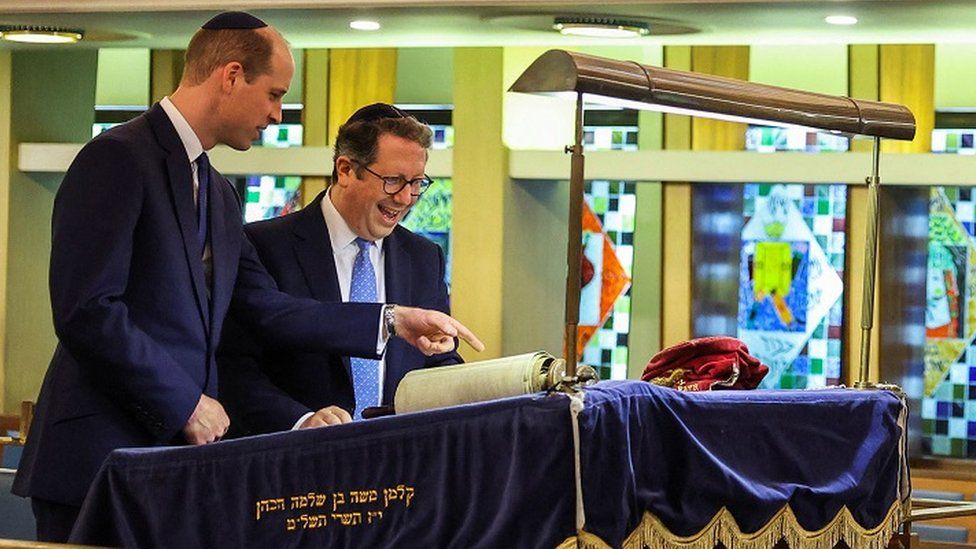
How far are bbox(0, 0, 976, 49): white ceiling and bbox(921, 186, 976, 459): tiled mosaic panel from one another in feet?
6.91

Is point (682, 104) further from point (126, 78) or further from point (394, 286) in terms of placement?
point (126, 78)

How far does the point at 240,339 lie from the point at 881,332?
259 inches

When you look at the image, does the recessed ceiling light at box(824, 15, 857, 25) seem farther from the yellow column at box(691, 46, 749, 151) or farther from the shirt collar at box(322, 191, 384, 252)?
the shirt collar at box(322, 191, 384, 252)

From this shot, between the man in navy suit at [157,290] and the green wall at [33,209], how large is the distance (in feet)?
22.6

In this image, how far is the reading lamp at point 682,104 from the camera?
7.66ft

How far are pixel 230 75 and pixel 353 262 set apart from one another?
65 cm

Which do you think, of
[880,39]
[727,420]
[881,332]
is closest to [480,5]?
[880,39]

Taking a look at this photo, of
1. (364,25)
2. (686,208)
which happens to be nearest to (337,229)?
(364,25)

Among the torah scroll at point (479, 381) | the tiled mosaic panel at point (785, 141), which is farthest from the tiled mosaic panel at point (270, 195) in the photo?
the torah scroll at point (479, 381)

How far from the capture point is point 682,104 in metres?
2.52

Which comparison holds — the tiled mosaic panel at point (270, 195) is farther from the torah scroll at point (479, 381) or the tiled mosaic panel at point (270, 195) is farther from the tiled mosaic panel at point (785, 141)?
the torah scroll at point (479, 381)

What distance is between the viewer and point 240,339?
3148 mm

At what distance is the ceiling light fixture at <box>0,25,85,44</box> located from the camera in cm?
812

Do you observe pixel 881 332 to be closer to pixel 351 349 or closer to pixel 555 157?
pixel 555 157
